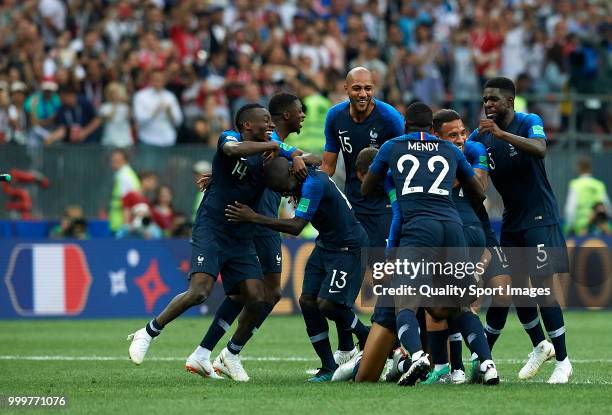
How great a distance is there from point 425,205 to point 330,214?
1337 mm

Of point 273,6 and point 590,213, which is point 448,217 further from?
point 273,6

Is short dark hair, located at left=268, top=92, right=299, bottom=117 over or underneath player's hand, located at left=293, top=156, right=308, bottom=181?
over

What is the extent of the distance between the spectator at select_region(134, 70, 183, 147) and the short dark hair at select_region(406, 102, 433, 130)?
36.6ft

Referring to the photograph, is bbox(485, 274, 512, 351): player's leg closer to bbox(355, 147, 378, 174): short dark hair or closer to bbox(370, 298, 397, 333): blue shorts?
bbox(370, 298, 397, 333): blue shorts

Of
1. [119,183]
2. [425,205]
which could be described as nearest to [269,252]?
[425,205]

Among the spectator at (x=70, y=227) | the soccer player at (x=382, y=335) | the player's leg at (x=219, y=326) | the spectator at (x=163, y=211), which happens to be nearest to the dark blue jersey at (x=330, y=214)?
the soccer player at (x=382, y=335)

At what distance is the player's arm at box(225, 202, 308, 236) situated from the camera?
39.0ft

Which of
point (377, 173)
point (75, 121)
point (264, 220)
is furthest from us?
point (75, 121)

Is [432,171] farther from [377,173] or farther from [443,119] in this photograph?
[443,119]

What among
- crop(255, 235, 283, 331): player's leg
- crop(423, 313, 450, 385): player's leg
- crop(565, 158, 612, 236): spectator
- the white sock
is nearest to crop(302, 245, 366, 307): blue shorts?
crop(255, 235, 283, 331): player's leg

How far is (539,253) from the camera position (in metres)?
12.2

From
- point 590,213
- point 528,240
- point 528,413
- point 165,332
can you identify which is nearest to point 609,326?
point 590,213

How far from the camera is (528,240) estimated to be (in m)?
12.3

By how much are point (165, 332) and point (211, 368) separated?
6213mm
